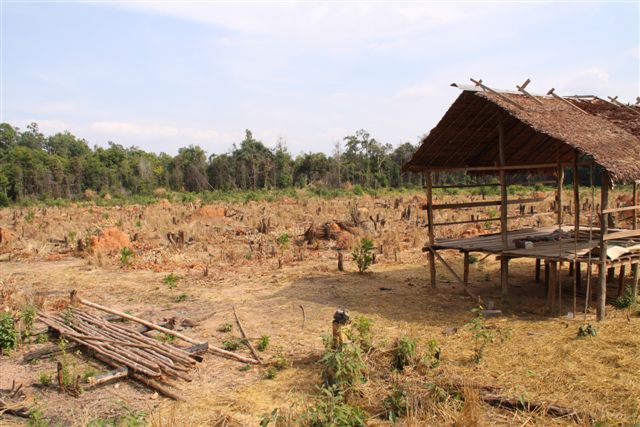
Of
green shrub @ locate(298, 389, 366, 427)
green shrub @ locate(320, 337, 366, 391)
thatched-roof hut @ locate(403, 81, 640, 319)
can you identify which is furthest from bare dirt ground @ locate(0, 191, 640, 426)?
thatched-roof hut @ locate(403, 81, 640, 319)

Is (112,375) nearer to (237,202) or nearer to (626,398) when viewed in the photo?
(626,398)

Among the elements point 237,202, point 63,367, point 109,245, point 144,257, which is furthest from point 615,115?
point 237,202

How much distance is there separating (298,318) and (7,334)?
158 inches

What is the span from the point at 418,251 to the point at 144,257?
7.19 metres

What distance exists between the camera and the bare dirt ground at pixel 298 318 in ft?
17.4

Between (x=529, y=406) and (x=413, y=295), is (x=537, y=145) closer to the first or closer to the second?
(x=413, y=295)

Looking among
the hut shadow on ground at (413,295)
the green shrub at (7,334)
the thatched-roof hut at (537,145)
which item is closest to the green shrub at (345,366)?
the hut shadow on ground at (413,295)

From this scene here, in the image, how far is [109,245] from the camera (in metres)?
14.8

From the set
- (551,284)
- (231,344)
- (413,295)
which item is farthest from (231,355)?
(551,284)

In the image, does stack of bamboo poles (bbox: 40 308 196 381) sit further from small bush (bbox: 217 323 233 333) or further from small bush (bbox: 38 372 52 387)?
small bush (bbox: 217 323 233 333)

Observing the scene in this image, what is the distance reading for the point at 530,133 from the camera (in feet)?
32.8

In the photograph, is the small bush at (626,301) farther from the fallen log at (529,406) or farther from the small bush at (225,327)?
the small bush at (225,327)

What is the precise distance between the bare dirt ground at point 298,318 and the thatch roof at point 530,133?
236 centimetres

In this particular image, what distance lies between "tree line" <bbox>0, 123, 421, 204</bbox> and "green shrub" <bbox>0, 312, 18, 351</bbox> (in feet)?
110
